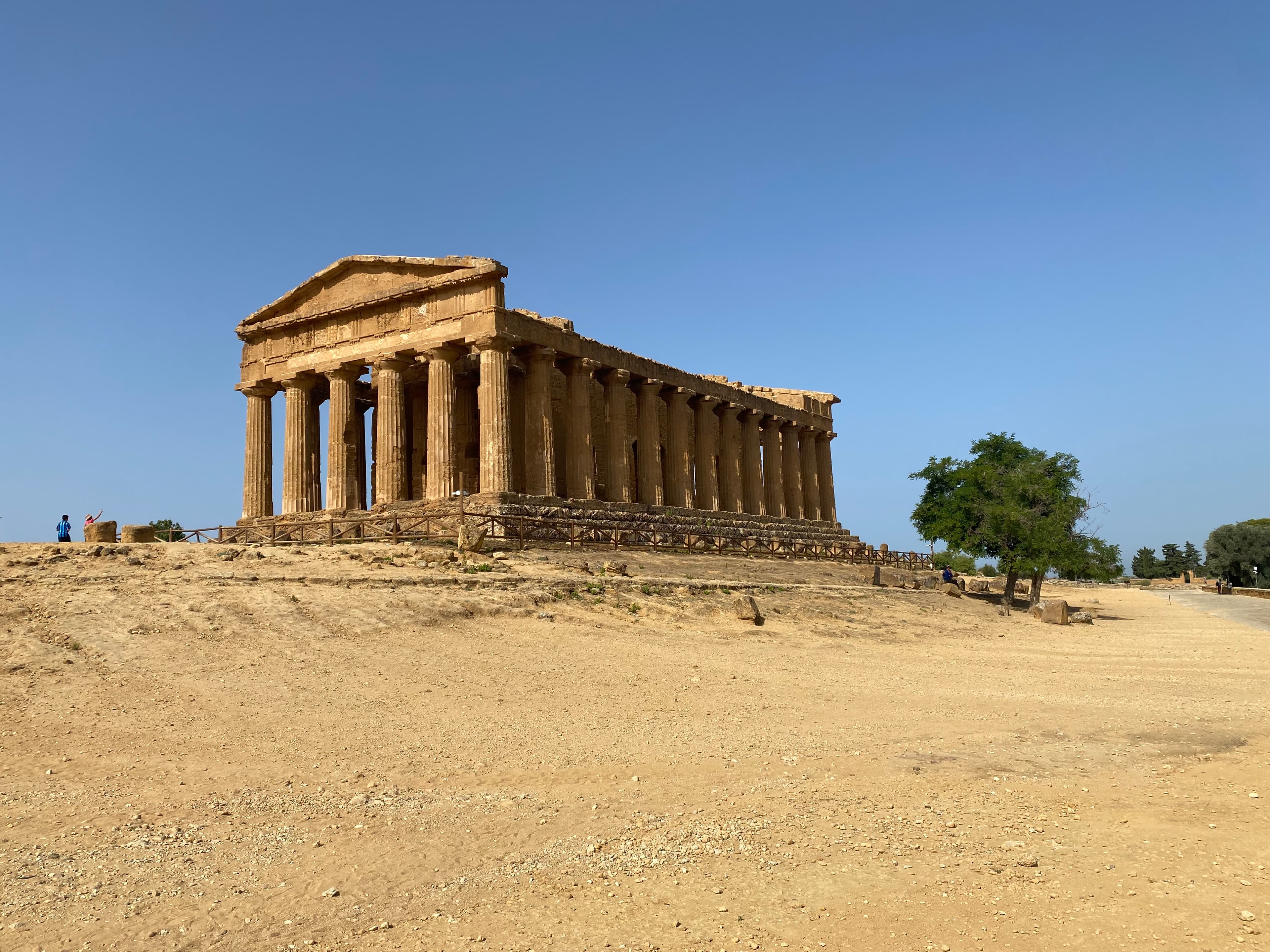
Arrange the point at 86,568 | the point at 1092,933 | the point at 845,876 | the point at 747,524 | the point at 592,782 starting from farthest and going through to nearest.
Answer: the point at 747,524 → the point at 86,568 → the point at 592,782 → the point at 845,876 → the point at 1092,933

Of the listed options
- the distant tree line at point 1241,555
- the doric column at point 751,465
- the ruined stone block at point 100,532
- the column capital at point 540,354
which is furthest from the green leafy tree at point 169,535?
the distant tree line at point 1241,555

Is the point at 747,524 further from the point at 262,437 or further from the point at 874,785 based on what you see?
the point at 874,785

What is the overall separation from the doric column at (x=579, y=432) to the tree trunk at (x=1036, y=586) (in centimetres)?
1761

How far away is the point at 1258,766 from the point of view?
8.84 m

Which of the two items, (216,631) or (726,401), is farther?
(726,401)

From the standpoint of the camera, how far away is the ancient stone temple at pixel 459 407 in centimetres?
3123

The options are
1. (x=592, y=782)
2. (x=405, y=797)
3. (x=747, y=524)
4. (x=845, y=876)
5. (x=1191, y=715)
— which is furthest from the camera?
(x=747, y=524)

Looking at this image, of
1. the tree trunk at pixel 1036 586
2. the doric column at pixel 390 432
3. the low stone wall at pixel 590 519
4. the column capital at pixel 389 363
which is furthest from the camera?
the tree trunk at pixel 1036 586

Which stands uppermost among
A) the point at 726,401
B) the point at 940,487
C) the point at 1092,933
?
the point at 726,401

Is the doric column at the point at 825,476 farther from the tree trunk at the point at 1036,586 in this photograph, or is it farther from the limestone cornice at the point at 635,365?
the tree trunk at the point at 1036,586

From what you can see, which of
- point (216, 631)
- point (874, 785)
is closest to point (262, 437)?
point (216, 631)

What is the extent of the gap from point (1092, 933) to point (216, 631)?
39.3ft

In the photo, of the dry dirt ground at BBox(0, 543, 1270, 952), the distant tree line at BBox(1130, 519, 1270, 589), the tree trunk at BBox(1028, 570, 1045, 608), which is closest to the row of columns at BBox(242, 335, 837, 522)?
the tree trunk at BBox(1028, 570, 1045, 608)

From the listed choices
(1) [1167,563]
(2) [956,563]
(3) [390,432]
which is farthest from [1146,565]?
(3) [390,432]
